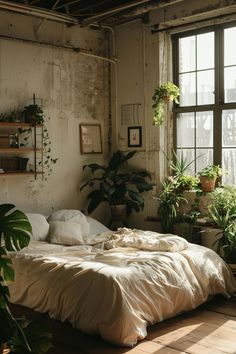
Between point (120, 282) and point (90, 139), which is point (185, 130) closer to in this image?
point (90, 139)

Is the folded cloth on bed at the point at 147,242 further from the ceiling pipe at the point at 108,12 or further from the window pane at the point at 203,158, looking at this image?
the ceiling pipe at the point at 108,12

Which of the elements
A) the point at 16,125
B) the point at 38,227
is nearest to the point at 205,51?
the point at 16,125

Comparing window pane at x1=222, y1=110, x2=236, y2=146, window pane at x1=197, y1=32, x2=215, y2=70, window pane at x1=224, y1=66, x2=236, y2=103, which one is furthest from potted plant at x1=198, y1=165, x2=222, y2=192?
window pane at x1=197, y1=32, x2=215, y2=70

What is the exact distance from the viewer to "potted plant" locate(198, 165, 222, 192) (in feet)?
18.5

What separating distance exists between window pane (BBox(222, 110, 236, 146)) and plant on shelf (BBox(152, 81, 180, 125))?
66 cm

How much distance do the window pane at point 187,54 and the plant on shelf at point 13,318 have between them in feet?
13.7

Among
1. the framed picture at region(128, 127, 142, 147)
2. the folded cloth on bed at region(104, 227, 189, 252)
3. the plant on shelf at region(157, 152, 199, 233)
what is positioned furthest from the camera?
the framed picture at region(128, 127, 142, 147)

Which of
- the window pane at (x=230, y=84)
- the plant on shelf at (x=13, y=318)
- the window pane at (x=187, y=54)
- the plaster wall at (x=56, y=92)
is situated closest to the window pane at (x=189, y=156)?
the window pane at (x=230, y=84)

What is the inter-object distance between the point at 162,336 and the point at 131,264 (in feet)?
2.13

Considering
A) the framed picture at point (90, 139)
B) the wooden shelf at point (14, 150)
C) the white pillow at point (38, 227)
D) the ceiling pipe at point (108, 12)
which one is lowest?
the white pillow at point (38, 227)

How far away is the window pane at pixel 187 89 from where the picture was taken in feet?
19.9

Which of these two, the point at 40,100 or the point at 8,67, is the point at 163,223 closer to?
the point at 40,100

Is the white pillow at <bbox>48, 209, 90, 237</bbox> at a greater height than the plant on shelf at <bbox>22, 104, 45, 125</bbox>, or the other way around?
the plant on shelf at <bbox>22, 104, 45, 125</bbox>

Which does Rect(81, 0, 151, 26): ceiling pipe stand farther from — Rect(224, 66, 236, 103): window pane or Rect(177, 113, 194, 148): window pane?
Rect(177, 113, 194, 148): window pane
